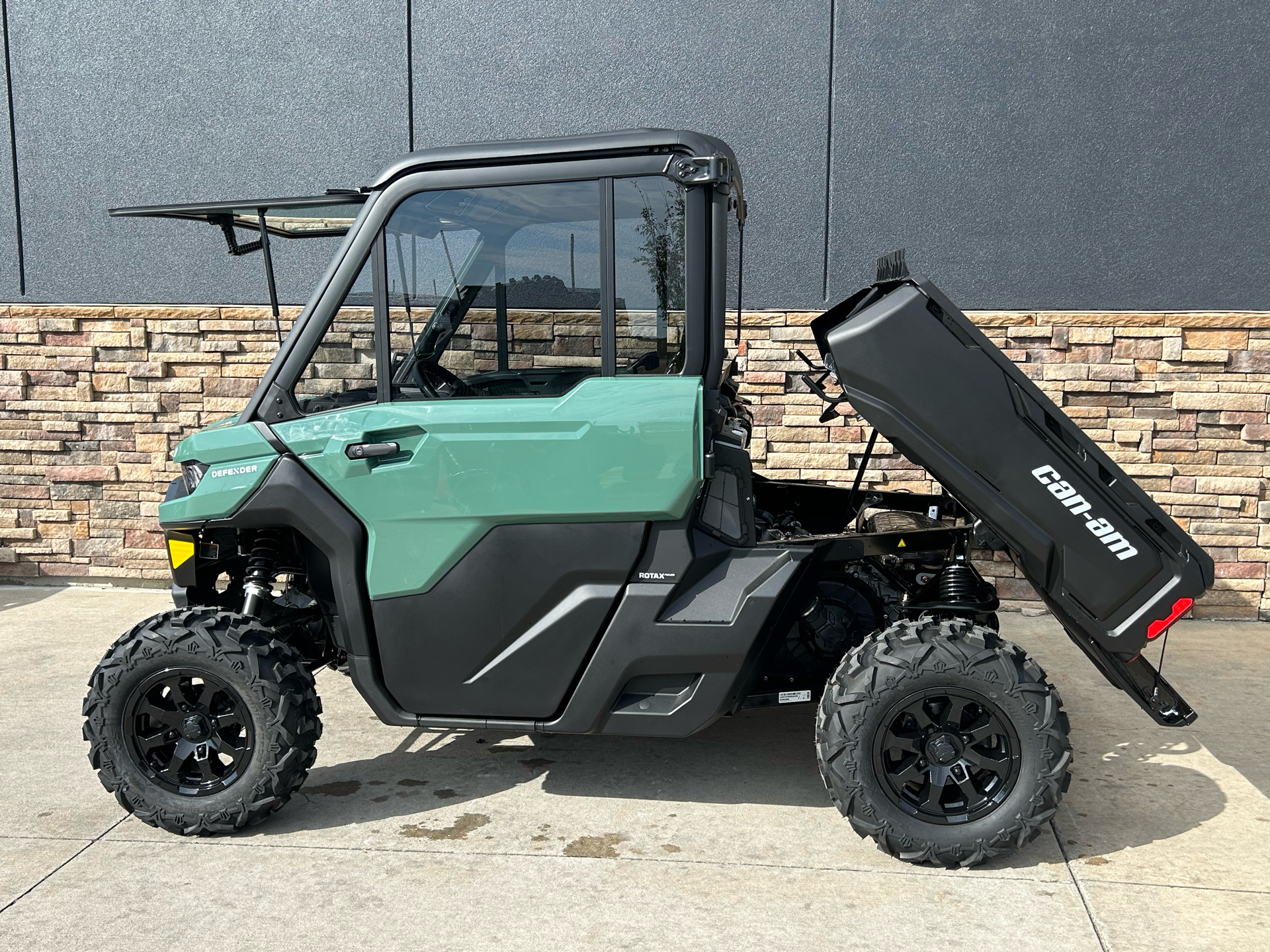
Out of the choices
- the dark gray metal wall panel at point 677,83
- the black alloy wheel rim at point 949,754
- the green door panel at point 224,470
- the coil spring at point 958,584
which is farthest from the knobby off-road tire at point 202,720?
the dark gray metal wall panel at point 677,83

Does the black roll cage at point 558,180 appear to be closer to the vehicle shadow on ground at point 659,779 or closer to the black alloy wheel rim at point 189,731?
the black alloy wheel rim at point 189,731

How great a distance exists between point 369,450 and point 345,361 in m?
0.33

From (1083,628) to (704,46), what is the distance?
14.6 ft

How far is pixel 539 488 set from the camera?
354cm

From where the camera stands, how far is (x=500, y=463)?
354 cm

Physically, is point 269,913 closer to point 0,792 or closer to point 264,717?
point 264,717

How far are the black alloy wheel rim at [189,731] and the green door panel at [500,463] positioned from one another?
30.9 inches

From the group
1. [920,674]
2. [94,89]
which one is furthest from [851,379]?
[94,89]

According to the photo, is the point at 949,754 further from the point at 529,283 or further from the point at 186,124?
the point at 186,124

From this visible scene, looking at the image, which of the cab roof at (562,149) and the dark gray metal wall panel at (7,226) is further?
the dark gray metal wall panel at (7,226)

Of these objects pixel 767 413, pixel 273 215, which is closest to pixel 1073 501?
pixel 273 215

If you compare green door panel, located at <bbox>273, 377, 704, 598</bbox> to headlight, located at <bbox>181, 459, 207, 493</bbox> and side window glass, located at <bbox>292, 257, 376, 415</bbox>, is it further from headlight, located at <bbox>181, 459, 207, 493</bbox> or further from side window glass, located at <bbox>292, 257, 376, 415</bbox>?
headlight, located at <bbox>181, 459, 207, 493</bbox>

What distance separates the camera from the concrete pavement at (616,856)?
10.2 ft

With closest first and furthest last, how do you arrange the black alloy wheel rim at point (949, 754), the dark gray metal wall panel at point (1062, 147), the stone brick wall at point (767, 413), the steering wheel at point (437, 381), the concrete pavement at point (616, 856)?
the concrete pavement at point (616, 856) → the black alloy wheel rim at point (949, 754) → the steering wheel at point (437, 381) → the dark gray metal wall panel at point (1062, 147) → the stone brick wall at point (767, 413)
